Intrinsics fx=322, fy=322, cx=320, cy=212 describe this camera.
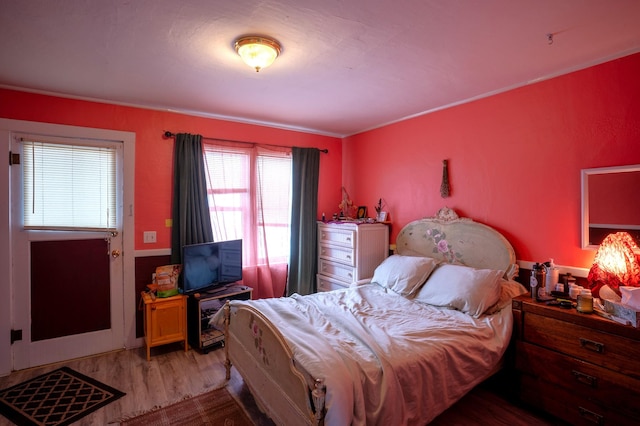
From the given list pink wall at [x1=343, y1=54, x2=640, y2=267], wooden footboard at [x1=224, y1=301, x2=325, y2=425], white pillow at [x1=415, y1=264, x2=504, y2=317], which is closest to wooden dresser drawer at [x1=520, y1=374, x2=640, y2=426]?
white pillow at [x1=415, y1=264, x2=504, y2=317]

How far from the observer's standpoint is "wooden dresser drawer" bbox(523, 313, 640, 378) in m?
1.83

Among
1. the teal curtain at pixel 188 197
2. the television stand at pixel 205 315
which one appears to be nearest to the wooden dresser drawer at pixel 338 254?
the television stand at pixel 205 315

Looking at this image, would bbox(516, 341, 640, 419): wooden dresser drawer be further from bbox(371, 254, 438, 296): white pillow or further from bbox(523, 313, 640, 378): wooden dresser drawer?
bbox(371, 254, 438, 296): white pillow

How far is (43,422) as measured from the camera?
2156mm

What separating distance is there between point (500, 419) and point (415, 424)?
83 centimetres

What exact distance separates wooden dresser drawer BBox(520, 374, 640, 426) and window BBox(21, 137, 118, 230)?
3.80 meters

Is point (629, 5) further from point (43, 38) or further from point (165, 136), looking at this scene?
point (165, 136)

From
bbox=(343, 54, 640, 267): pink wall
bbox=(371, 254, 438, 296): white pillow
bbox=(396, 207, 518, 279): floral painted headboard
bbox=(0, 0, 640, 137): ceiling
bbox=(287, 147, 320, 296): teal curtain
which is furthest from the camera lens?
bbox=(287, 147, 320, 296): teal curtain

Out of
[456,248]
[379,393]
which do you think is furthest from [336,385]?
[456,248]

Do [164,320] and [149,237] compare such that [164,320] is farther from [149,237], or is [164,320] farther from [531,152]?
[531,152]

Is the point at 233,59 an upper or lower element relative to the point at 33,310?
upper

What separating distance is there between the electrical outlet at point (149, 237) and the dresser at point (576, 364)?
3338 mm

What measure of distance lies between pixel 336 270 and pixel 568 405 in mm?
2431

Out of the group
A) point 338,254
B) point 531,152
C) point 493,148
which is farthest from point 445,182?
point 338,254
